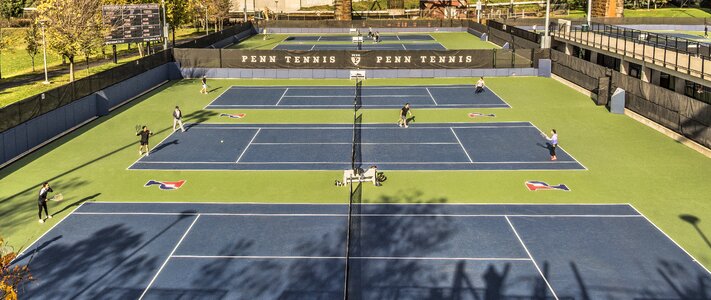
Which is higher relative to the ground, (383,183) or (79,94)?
(79,94)

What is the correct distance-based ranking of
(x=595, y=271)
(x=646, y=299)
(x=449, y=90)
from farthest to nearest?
(x=449, y=90), (x=595, y=271), (x=646, y=299)

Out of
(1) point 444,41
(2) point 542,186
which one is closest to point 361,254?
(2) point 542,186

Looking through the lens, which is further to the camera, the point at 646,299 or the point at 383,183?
the point at 383,183

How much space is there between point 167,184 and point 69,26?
A: 3136cm

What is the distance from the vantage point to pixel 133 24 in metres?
53.3

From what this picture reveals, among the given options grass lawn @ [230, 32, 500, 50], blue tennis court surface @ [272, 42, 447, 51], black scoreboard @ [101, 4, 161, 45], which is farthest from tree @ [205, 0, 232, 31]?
black scoreboard @ [101, 4, 161, 45]

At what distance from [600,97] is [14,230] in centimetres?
3410

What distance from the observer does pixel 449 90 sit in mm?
48375

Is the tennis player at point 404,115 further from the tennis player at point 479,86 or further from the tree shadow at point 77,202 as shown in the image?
the tree shadow at point 77,202

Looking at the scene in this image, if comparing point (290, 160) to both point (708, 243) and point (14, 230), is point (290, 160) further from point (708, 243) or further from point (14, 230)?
point (708, 243)

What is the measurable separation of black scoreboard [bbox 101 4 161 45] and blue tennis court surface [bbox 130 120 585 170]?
68.3 feet

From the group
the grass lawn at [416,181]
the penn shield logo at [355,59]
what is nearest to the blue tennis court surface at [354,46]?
the penn shield logo at [355,59]

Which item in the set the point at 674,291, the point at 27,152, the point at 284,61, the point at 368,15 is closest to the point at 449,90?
the point at 284,61

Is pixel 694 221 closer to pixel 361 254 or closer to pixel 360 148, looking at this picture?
pixel 361 254
